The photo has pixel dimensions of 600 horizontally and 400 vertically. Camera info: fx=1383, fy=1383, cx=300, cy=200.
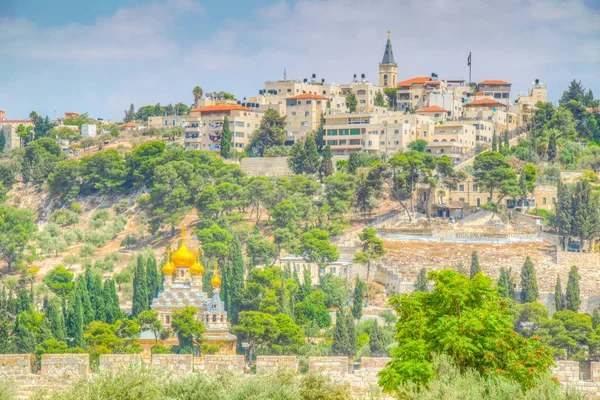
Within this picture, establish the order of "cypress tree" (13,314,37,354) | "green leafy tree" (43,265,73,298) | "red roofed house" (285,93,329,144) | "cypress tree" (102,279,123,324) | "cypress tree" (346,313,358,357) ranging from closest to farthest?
"cypress tree" (346,313,358,357)
"cypress tree" (13,314,37,354)
"cypress tree" (102,279,123,324)
"green leafy tree" (43,265,73,298)
"red roofed house" (285,93,329,144)

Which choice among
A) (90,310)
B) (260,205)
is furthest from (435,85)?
(90,310)

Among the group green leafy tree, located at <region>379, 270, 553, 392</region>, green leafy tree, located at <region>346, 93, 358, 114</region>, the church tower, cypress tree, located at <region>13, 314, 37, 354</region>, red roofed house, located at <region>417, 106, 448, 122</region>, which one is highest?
the church tower

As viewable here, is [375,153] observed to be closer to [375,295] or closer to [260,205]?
[260,205]

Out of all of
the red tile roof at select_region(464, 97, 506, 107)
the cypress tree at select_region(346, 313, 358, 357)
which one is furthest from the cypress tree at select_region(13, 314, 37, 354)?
the red tile roof at select_region(464, 97, 506, 107)

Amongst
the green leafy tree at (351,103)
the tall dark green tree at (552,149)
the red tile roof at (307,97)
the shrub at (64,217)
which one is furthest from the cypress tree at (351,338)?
the green leafy tree at (351,103)

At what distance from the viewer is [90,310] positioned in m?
75.1

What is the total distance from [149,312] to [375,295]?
16.6 meters

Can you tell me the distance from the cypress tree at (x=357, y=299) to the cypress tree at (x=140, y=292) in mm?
11660

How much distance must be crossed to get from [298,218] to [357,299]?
1899 cm

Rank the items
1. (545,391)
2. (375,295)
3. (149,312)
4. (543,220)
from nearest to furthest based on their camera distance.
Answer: (545,391), (149,312), (375,295), (543,220)

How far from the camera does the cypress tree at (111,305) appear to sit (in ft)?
247

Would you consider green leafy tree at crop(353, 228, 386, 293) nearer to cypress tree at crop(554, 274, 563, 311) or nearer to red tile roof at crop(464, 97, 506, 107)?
cypress tree at crop(554, 274, 563, 311)

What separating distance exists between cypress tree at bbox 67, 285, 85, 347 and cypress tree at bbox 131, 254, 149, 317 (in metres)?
3.96

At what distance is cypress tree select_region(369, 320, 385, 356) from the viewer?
67.9m
